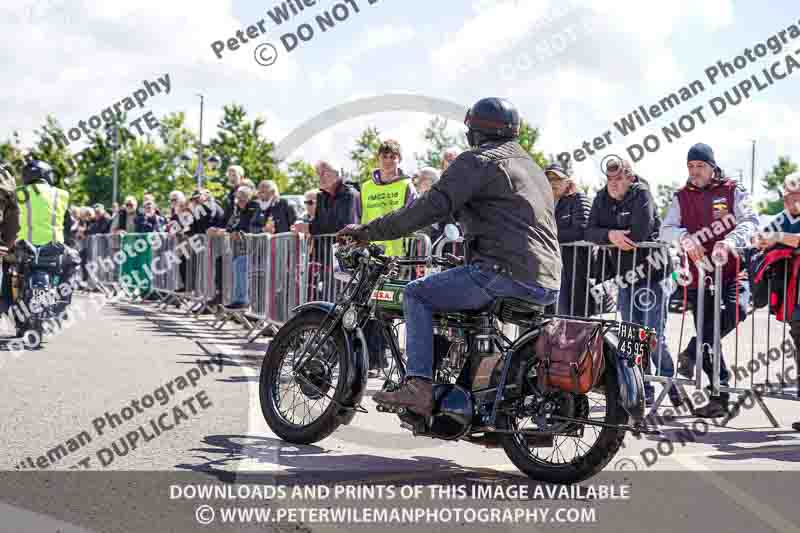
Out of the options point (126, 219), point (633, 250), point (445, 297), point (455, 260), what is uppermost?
point (126, 219)

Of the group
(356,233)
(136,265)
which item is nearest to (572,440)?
(356,233)

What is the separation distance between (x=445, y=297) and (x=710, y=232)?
10.6ft

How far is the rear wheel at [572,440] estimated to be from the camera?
521cm

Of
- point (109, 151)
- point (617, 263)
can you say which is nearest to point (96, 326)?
point (617, 263)

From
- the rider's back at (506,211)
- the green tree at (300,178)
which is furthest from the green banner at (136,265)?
the green tree at (300,178)

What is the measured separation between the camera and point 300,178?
88938mm

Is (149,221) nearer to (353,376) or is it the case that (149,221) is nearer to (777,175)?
(353,376)

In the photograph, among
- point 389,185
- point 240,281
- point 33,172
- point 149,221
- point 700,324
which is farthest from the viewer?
point 149,221

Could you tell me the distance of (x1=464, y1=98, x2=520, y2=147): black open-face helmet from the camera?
5691 mm

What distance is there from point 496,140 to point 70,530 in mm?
2942

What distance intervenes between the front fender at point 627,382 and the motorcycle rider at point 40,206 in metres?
7.95

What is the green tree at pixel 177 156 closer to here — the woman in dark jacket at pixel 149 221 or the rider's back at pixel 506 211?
the woman in dark jacket at pixel 149 221

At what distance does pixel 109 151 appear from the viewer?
221 feet

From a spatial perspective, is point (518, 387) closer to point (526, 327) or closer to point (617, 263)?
point (526, 327)
